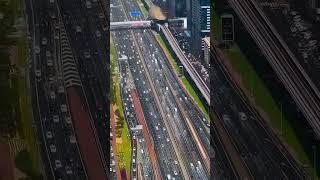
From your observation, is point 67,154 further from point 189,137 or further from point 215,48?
point 215,48

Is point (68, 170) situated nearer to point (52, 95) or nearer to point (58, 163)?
point (58, 163)

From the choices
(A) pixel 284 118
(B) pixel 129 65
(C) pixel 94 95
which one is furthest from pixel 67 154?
(A) pixel 284 118

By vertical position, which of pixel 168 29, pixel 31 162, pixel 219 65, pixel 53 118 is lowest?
pixel 31 162

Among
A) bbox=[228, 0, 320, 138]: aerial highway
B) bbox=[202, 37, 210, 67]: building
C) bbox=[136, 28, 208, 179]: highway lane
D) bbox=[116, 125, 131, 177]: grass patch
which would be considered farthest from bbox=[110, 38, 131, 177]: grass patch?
bbox=[228, 0, 320, 138]: aerial highway

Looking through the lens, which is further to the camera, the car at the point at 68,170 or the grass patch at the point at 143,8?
the grass patch at the point at 143,8

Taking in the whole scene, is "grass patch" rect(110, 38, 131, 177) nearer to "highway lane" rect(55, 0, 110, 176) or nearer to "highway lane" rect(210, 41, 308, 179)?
"highway lane" rect(55, 0, 110, 176)

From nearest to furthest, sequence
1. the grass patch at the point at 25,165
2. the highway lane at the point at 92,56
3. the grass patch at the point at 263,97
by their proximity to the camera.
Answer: the grass patch at the point at 25,165 < the highway lane at the point at 92,56 < the grass patch at the point at 263,97

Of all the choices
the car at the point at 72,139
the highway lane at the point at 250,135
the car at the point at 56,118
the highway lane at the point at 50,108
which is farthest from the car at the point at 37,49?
the highway lane at the point at 250,135

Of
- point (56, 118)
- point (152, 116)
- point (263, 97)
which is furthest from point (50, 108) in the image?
point (263, 97)

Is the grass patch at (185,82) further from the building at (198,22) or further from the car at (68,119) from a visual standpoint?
the car at (68,119)
